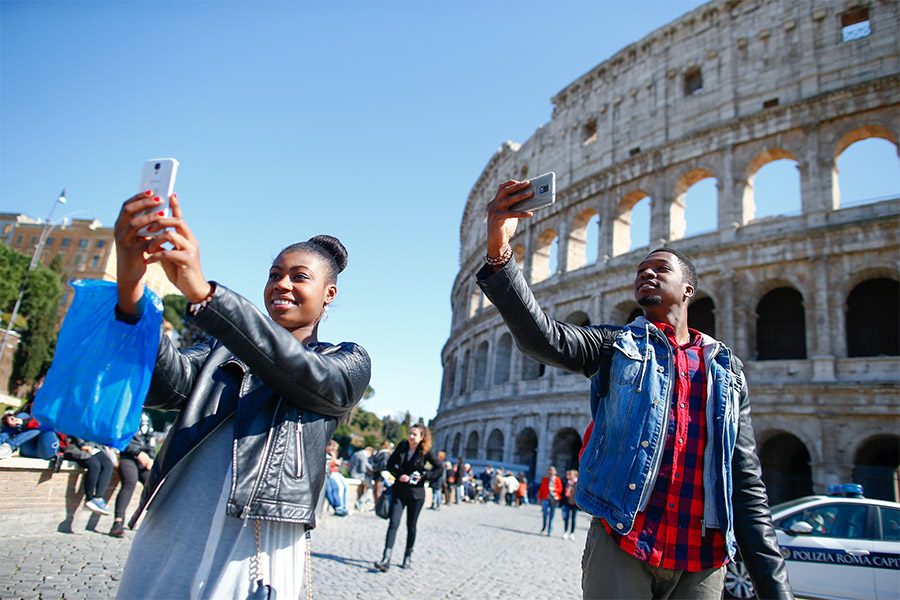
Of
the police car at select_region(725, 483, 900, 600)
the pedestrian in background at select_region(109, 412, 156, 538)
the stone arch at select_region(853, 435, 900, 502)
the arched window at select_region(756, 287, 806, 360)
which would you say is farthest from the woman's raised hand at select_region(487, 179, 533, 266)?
the arched window at select_region(756, 287, 806, 360)

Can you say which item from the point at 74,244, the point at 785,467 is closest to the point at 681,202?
the point at 785,467

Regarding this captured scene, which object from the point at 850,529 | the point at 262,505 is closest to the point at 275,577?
the point at 262,505

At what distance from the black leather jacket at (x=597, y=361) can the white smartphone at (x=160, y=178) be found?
2.96 ft

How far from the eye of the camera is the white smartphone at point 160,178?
137 centimetres

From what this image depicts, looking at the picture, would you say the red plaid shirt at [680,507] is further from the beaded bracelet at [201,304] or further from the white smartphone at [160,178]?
the white smartphone at [160,178]

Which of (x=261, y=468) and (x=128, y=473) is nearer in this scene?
(x=261, y=468)

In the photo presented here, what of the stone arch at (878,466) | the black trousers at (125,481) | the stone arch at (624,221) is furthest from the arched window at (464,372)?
the black trousers at (125,481)

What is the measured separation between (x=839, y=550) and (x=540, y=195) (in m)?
7.15

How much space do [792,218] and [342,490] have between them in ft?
51.3

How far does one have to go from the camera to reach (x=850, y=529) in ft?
21.9

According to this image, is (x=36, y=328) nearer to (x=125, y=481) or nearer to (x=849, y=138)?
(x=125, y=481)

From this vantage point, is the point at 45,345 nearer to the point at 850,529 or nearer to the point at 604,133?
the point at 604,133

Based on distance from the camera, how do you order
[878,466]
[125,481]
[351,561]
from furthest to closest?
[878,466] < [351,561] < [125,481]

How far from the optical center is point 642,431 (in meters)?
2.08
